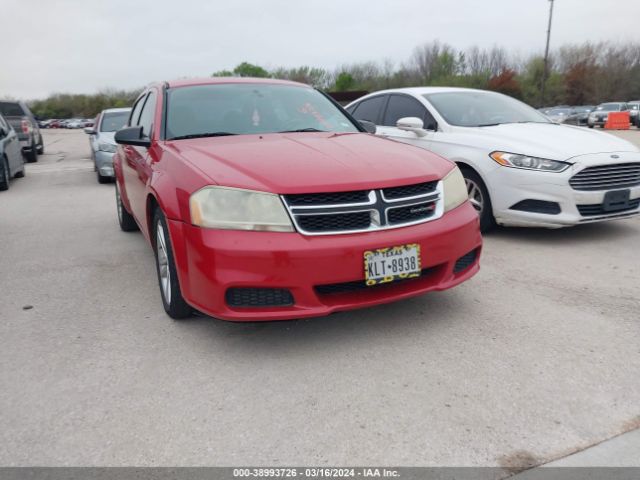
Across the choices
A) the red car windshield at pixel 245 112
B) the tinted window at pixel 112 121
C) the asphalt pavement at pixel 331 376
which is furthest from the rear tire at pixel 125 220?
the tinted window at pixel 112 121

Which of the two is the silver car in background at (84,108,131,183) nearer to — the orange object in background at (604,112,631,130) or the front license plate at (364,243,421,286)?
the front license plate at (364,243,421,286)

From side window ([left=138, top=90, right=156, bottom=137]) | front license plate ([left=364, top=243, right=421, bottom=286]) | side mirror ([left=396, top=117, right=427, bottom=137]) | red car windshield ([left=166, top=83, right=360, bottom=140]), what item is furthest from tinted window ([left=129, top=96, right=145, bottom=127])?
front license plate ([left=364, top=243, right=421, bottom=286])

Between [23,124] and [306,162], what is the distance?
14.9 metres

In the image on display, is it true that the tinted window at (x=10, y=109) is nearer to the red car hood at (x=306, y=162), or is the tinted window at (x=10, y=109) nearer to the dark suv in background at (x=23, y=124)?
the dark suv in background at (x=23, y=124)

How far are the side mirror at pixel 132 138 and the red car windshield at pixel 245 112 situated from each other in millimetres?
207

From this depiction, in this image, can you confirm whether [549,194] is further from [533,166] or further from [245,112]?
[245,112]

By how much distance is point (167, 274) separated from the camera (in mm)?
3439

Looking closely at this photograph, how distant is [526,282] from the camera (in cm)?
402

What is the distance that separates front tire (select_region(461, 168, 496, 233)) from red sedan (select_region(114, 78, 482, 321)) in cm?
196

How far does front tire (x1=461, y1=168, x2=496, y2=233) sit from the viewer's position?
5305mm

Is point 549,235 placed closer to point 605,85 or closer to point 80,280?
point 80,280

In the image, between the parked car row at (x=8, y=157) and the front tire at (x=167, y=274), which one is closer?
the front tire at (x=167, y=274)

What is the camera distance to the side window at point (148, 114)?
4233 mm

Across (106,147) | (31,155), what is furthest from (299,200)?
(31,155)
